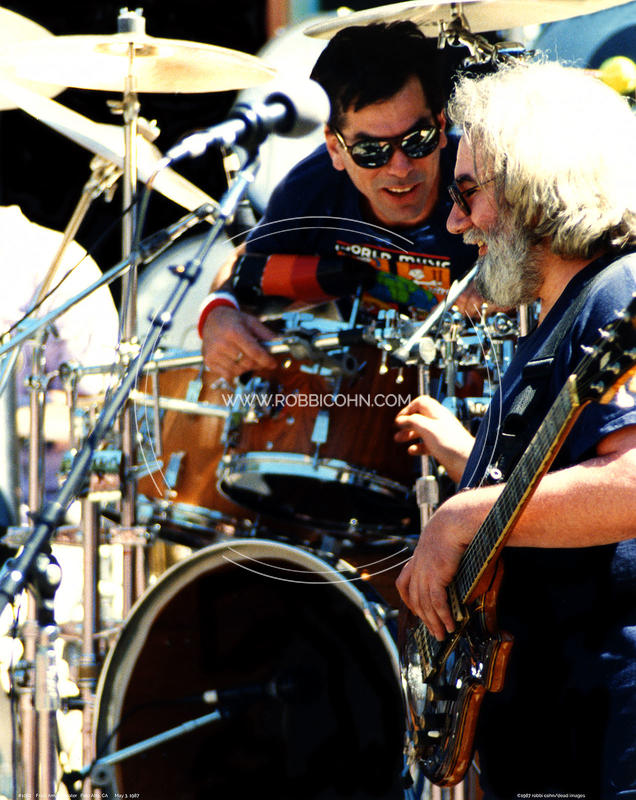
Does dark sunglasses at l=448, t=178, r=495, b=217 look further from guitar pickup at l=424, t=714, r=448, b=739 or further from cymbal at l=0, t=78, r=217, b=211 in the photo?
cymbal at l=0, t=78, r=217, b=211

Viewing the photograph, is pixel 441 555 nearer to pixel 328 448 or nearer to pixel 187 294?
pixel 328 448

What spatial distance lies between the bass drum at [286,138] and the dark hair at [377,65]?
0.08 meters

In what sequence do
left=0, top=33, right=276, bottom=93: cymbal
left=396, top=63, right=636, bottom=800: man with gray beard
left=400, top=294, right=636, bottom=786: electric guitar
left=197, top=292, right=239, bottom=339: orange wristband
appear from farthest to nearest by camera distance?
left=0, top=33, right=276, bottom=93: cymbal
left=197, top=292, right=239, bottom=339: orange wristband
left=396, top=63, right=636, bottom=800: man with gray beard
left=400, top=294, right=636, bottom=786: electric guitar

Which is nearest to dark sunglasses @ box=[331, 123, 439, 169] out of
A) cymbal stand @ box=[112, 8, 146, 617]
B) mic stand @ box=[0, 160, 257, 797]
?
mic stand @ box=[0, 160, 257, 797]

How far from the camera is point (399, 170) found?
2320 mm

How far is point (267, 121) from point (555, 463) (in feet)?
3.76

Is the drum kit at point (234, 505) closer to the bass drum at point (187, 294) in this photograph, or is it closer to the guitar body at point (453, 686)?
the bass drum at point (187, 294)

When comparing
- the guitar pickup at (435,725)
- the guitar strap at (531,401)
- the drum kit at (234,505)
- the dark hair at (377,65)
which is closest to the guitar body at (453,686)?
the guitar pickup at (435,725)

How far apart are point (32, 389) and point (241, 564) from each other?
0.86 metres

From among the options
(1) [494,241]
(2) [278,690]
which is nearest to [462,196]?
(1) [494,241]

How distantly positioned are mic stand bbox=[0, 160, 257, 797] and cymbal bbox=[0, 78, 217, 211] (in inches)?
25.9

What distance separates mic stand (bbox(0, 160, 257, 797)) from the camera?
1697 millimetres

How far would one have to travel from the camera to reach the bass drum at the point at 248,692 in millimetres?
2646

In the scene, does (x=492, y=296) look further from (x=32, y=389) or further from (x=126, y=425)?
(x=32, y=389)
